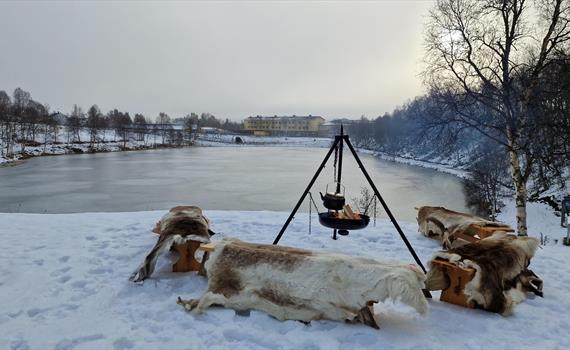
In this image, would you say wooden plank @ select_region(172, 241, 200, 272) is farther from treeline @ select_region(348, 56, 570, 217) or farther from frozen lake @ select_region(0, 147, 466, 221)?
frozen lake @ select_region(0, 147, 466, 221)

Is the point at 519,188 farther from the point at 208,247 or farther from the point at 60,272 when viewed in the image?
the point at 60,272

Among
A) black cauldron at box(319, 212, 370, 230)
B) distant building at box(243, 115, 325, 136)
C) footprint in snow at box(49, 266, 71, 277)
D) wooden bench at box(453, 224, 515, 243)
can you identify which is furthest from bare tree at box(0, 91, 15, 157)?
distant building at box(243, 115, 325, 136)

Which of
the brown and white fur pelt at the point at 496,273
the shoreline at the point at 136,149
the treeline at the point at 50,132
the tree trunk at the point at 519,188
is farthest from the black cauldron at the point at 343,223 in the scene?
the treeline at the point at 50,132

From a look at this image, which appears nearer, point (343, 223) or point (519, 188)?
point (343, 223)

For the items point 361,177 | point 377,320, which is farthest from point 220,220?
point 361,177

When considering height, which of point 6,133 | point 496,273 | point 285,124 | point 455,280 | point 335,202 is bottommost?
point 455,280

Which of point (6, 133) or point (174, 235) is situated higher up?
point (6, 133)

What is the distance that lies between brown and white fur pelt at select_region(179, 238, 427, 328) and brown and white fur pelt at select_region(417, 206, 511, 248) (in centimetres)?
297

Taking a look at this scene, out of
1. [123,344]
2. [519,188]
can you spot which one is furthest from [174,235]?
[519,188]

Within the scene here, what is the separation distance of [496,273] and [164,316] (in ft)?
12.0

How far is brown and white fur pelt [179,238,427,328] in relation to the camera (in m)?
3.34

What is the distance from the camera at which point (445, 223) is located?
20.9 ft

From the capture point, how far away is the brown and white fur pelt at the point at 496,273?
12.5ft

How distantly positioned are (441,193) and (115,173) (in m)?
26.1
